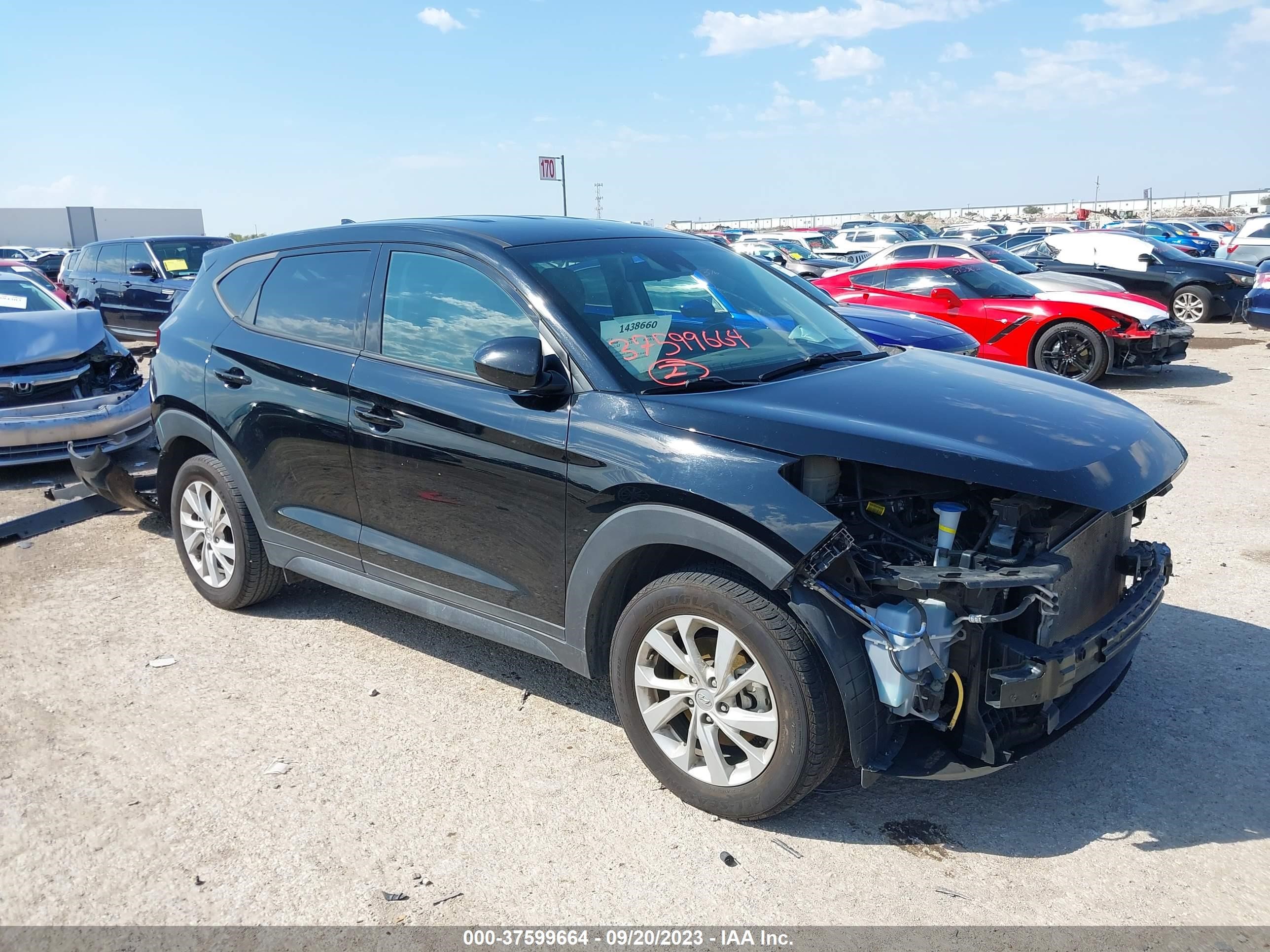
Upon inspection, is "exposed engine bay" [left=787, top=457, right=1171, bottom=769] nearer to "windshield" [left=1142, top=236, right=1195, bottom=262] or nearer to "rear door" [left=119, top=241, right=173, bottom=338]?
"rear door" [left=119, top=241, right=173, bottom=338]

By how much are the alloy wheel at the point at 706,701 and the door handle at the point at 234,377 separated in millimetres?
2444

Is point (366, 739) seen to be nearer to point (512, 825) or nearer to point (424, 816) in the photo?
point (424, 816)

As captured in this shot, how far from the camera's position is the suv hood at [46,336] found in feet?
25.1

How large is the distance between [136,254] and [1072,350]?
12825 millimetres

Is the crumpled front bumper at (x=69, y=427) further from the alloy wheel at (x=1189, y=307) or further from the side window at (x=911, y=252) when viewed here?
the alloy wheel at (x=1189, y=307)

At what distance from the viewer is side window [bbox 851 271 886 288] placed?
11766mm

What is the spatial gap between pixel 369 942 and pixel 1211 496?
6.09m

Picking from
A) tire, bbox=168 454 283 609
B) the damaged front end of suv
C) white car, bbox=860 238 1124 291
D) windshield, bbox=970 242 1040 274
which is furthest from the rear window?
windshield, bbox=970 242 1040 274

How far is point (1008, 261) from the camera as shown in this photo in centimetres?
1477

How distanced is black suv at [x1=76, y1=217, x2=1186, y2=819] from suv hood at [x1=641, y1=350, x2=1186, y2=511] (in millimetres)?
12

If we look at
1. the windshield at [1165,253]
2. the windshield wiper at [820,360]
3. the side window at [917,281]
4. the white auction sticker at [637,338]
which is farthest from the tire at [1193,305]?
the white auction sticker at [637,338]

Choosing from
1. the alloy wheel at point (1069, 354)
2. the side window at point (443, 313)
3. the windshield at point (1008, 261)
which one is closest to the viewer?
the side window at point (443, 313)

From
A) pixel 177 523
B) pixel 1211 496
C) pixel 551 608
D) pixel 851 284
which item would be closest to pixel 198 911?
pixel 551 608

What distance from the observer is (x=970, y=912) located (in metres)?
2.77
